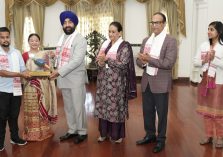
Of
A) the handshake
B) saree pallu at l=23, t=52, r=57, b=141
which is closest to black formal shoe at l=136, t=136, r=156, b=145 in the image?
saree pallu at l=23, t=52, r=57, b=141

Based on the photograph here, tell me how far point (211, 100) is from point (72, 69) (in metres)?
1.81

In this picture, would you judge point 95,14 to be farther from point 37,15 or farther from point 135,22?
point 37,15

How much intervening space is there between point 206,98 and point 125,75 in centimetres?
109

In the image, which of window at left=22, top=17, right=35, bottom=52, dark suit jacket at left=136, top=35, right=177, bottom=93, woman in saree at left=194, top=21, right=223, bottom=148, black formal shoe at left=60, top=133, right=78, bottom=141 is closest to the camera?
dark suit jacket at left=136, top=35, right=177, bottom=93

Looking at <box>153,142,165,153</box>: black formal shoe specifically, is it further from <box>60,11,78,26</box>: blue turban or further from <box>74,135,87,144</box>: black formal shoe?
<box>60,11,78,26</box>: blue turban

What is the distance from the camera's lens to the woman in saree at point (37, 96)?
414cm

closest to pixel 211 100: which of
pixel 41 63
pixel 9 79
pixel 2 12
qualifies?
pixel 41 63

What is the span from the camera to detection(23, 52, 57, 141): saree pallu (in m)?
4.16

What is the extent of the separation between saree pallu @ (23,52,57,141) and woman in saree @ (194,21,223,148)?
2.04 metres

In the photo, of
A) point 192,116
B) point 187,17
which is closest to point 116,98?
point 192,116

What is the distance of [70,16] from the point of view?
3947 mm

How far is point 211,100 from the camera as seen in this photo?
3887mm

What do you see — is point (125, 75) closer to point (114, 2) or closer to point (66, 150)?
point (66, 150)

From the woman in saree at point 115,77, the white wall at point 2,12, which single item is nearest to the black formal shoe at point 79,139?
the woman in saree at point 115,77
